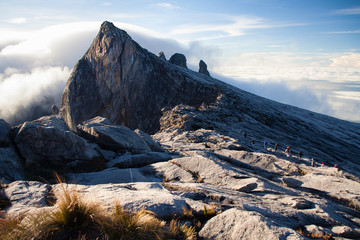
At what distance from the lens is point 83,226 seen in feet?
16.3

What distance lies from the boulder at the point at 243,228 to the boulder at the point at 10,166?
884 cm

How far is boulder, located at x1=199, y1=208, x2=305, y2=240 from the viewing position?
514cm

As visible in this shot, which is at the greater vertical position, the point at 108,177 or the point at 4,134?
the point at 4,134

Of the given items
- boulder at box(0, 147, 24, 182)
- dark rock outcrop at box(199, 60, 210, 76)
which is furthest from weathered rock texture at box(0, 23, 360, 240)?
dark rock outcrop at box(199, 60, 210, 76)

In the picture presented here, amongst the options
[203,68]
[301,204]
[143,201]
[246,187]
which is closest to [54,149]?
[143,201]

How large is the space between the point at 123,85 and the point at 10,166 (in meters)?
58.9

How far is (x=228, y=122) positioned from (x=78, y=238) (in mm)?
37701

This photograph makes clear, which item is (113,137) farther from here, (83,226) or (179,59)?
(179,59)

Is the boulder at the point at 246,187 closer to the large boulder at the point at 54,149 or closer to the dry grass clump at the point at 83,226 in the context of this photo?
the dry grass clump at the point at 83,226

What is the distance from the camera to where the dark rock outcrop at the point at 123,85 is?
65188mm

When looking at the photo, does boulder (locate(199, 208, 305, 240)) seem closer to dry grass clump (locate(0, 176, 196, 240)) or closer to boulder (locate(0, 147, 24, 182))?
dry grass clump (locate(0, 176, 196, 240))

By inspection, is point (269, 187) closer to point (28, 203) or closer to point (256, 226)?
point (256, 226)

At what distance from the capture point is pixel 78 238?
14.9ft

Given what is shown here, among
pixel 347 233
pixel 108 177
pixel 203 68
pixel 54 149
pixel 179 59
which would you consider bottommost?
pixel 108 177
